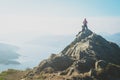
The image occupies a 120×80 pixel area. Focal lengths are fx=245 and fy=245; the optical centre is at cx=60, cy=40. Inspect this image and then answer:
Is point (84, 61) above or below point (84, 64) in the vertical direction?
above

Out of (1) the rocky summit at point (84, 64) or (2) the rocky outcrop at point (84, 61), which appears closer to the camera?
(1) the rocky summit at point (84, 64)

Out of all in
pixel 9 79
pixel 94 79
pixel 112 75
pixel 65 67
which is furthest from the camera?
pixel 9 79

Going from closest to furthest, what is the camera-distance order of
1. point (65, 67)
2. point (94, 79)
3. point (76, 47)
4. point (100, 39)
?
point (94, 79), point (65, 67), point (76, 47), point (100, 39)

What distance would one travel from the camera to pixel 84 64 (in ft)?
169

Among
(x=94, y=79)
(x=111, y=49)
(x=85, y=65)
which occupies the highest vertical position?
(x=111, y=49)

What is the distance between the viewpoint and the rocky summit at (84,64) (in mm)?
48622

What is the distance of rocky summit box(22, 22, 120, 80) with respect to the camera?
160 ft

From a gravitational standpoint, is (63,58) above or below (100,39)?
below

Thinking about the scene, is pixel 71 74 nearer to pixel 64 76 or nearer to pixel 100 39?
pixel 64 76

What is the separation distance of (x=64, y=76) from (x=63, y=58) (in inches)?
327

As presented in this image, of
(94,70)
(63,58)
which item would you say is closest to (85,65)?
(94,70)

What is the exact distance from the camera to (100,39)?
66.9 m

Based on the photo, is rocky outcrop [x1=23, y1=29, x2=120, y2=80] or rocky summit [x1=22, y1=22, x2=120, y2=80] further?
rocky outcrop [x1=23, y1=29, x2=120, y2=80]

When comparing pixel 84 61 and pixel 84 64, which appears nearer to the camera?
pixel 84 64
